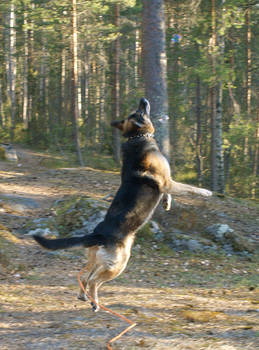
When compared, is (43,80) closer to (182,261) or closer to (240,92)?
(240,92)

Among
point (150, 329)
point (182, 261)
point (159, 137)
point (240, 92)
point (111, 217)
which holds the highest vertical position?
point (240, 92)

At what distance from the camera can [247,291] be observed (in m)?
6.54

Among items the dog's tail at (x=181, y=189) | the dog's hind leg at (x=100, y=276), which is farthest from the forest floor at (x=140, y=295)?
the dog's tail at (x=181, y=189)

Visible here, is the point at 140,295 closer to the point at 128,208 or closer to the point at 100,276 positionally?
the point at 100,276

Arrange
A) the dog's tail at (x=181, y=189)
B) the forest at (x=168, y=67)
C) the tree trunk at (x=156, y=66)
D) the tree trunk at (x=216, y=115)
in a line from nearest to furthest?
the dog's tail at (x=181, y=189) → the tree trunk at (x=156, y=66) → the forest at (x=168, y=67) → the tree trunk at (x=216, y=115)

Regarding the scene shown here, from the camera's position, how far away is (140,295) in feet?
20.1

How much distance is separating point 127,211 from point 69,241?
0.77 meters

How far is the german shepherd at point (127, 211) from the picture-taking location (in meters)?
4.45

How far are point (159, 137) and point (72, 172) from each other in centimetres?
532

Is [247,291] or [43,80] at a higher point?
[43,80]

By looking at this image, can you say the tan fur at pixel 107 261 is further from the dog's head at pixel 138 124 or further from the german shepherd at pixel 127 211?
the dog's head at pixel 138 124

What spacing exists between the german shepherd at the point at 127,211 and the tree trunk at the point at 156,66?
12.9 feet

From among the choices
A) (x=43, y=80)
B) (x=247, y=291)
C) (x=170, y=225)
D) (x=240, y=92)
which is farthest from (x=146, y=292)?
(x=43, y=80)

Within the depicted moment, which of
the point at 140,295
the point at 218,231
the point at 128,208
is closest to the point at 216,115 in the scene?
the point at 218,231
